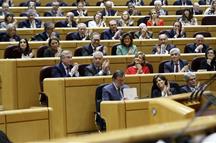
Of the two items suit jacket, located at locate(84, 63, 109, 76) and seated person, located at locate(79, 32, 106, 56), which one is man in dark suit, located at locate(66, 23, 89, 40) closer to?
seated person, located at locate(79, 32, 106, 56)

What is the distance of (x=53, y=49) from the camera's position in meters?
5.37

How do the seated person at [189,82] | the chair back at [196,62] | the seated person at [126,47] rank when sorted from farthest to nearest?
the seated person at [126,47] < the chair back at [196,62] < the seated person at [189,82]

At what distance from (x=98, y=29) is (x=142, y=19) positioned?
0.96 meters

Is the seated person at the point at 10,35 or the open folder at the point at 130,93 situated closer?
the open folder at the point at 130,93

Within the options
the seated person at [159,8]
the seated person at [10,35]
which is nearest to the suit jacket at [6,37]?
the seated person at [10,35]

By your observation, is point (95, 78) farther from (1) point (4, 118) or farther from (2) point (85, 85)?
(1) point (4, 118)

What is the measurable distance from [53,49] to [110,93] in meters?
1.27

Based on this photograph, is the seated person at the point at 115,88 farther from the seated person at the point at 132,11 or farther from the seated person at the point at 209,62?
the seated person at the point at 132,11

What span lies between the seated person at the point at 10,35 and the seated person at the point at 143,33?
5.16ft

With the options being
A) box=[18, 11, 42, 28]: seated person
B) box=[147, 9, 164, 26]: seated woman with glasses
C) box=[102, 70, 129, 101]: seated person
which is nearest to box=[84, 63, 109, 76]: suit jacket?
box=[102, 70, 129, 101]: seated person

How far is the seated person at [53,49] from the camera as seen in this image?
17.5ft

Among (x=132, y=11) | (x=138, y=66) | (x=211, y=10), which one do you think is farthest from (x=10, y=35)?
(x=211, y=10)

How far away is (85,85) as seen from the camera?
14.9 ft

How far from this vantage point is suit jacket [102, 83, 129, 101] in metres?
4.32
